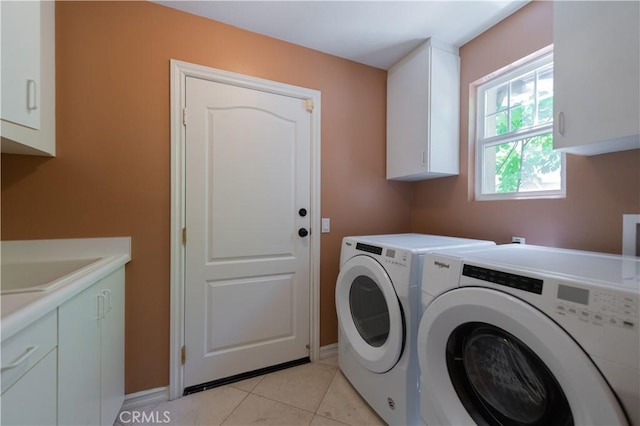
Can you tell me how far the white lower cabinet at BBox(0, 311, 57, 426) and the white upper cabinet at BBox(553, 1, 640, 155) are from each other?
201cm

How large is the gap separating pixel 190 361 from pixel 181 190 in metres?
1.08

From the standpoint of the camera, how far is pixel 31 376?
0.68m

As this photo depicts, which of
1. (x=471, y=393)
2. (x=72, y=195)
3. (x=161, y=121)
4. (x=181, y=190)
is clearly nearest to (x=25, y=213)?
(x=72, y=195)

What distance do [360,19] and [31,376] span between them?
221 centimetres

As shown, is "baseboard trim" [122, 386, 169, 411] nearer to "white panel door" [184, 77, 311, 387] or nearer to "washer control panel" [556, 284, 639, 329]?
"white panel door" [184, 77, 311, 387]

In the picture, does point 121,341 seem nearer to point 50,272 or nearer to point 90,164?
point 50,272

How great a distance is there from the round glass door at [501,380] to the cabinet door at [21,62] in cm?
195

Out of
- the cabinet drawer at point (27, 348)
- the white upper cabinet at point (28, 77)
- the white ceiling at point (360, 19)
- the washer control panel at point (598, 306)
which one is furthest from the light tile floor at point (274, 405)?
the white ceiling at point (360, 19)

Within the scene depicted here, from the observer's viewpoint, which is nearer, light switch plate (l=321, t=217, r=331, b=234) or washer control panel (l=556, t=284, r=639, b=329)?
washer control panel (l=556, t=284, r=639, b=329)

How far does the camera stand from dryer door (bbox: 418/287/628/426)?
583 millimetres

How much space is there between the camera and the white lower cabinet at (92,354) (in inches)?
33.1

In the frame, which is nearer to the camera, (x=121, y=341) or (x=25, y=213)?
(x=25, y=213)

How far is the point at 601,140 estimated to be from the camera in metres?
0.97

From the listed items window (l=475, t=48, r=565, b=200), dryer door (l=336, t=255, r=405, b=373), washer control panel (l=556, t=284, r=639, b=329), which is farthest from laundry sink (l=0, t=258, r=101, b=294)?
window (l=475, t=48, r=565, b=200)
